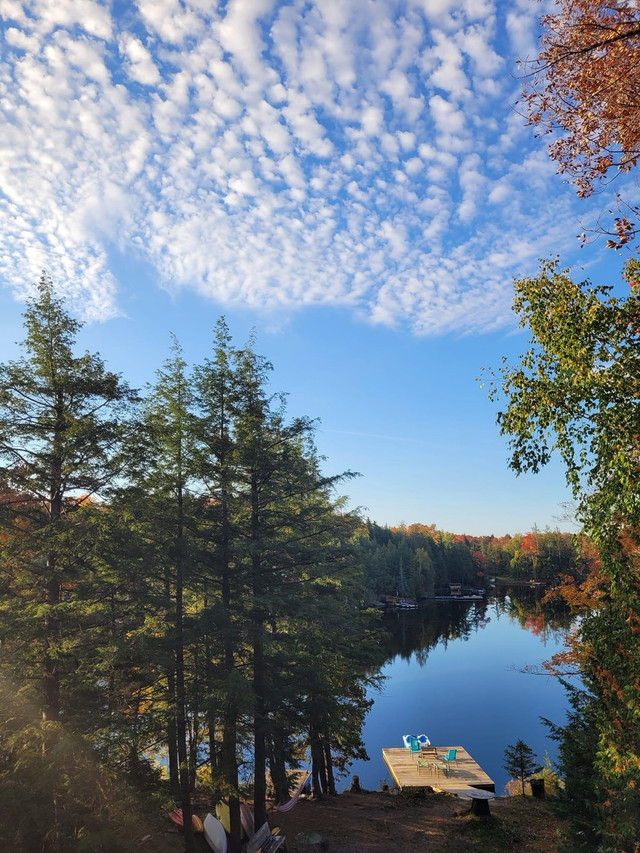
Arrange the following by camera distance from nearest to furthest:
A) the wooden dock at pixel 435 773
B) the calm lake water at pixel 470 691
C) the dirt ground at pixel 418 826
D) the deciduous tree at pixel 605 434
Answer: the deciduous tree at pixel 605 434 < the dirt ground at pixel 418 826 < the wooden dock at pixel 435 773 < the calm lake water at pixel 470 691

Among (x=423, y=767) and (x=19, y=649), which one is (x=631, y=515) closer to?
(x=19, y=649)

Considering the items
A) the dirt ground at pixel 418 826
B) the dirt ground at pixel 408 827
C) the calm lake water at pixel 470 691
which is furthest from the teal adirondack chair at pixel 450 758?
the dirt ground at pixel 408 827

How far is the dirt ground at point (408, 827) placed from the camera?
531 inches

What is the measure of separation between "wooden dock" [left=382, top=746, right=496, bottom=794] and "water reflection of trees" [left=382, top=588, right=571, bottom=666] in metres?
20.7

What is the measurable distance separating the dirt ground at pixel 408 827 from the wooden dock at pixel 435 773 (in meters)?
2.58

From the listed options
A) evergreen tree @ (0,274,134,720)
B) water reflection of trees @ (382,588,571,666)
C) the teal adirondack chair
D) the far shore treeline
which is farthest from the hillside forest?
the far shore treeline

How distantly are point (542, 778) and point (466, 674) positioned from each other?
26.2 m

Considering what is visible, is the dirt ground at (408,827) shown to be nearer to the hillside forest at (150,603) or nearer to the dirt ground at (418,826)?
the dirt ground at (418,826)

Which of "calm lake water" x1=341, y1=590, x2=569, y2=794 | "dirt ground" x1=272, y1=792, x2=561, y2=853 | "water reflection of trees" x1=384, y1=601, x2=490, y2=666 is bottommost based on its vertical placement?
"calm lake water" x1=341, y1=590, x2=569, y2=794

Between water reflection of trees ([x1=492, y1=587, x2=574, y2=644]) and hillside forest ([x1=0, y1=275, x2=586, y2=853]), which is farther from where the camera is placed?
water reflection of trees ([x1=492, y1=587, x2=574, y2=644])

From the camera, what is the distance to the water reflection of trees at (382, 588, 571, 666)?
55531mm

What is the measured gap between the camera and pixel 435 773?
22.6 m

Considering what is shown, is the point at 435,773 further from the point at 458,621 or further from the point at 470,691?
the point at 458,621

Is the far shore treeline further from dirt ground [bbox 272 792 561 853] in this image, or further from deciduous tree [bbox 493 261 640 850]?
deciduous tree [bbox 493 261 640 850]
